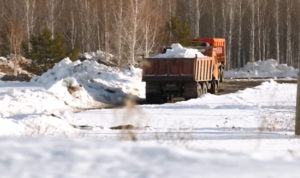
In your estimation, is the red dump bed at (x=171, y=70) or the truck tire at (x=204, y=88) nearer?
the red dump bed at (x=171, y=70)

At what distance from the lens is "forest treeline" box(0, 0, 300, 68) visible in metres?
49.2

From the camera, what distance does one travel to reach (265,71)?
4881 cm

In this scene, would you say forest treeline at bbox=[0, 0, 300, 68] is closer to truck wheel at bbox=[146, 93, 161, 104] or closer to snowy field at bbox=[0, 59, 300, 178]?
truck wheel at bbox=[146, 93, 161, 104]

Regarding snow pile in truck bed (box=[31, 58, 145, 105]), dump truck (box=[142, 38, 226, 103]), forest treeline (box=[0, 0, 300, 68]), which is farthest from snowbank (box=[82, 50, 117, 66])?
dump truck (box=[142, 38, 226, 103])

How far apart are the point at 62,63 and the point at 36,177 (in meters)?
25.4

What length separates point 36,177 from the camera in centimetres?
393

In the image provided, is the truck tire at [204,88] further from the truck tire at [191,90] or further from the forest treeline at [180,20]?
the forest treeline at [180,20]

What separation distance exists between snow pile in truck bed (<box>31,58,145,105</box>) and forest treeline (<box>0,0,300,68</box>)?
48.2 ft

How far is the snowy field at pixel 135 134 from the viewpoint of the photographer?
413 cm

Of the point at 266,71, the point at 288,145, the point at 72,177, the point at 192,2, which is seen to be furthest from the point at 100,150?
the point at 192,2

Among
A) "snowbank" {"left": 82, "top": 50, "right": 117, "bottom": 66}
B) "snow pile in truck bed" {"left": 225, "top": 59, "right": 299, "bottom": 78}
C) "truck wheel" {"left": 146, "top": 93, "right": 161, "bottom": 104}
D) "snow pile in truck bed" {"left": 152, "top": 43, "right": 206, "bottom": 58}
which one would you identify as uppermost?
"snow pile in truck bed" {"left": 152, "top": 43, "right": 206, "bottom": 58}

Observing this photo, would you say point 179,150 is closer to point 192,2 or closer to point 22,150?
point 22,150

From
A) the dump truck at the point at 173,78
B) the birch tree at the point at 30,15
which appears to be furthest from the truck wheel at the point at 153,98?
the birch tree at the point at 30,15

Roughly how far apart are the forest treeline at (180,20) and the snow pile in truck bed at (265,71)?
3.81 ft
